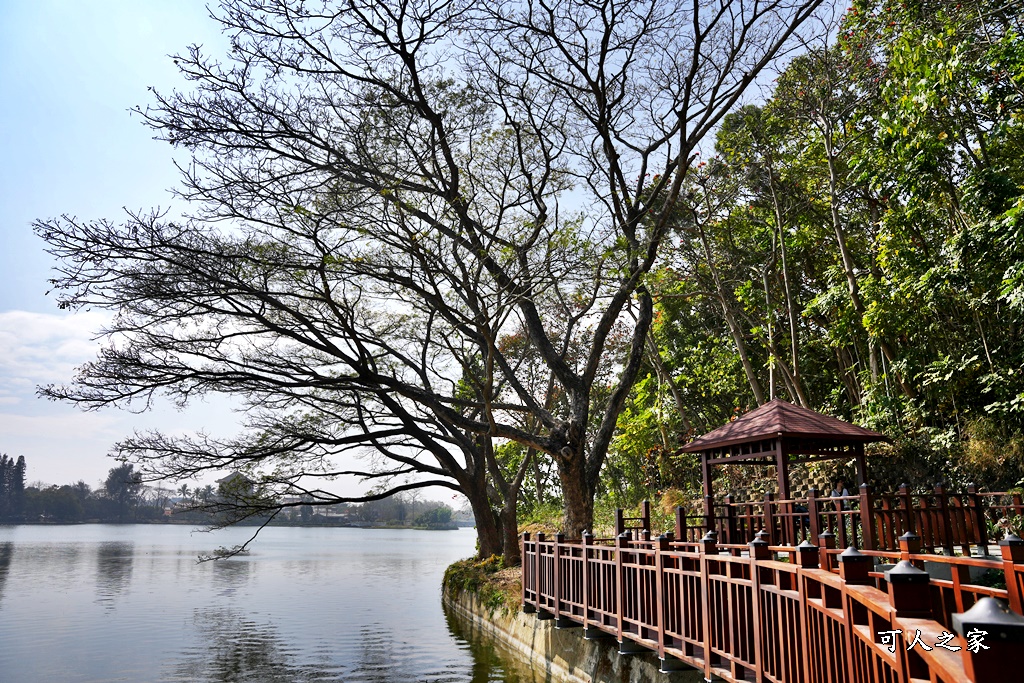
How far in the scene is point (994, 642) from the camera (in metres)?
1.46

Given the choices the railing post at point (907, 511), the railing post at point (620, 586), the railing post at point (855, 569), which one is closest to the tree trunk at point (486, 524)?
the railing post at point (620, 586)

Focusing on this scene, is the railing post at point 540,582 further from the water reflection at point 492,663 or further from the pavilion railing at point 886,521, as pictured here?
the pavilion railing at point 886,521

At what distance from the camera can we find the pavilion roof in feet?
30.8

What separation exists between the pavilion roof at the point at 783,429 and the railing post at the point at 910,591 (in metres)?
7.11

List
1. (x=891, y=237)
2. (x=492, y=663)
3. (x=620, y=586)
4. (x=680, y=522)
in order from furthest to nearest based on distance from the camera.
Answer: (x=891, y=237) < (x=492, y=663) < (x=680, y=522) < (x=620, y=586)

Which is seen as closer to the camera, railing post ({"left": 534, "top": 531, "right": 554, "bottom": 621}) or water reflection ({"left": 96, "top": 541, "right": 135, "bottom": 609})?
railing post ({"left": 534, "top": 531, "right": 554, "bottom": 621})

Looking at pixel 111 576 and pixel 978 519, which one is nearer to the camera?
pixel 978 519

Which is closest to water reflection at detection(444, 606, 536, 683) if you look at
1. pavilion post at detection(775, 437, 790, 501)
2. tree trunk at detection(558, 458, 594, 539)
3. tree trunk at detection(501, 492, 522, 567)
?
tree trunk at detection(558, 458, 594, 539)

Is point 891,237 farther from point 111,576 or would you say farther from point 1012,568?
point 111,576

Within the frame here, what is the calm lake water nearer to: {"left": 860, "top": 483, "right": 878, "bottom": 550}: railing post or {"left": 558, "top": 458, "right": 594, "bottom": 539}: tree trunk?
{"left": 558, "top": 458, "right": 594, "bottom": 539}: tree trunk

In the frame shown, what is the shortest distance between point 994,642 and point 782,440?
331 inches

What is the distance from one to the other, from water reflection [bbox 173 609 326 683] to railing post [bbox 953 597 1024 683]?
9853 mm

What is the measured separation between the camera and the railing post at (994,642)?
1458mm

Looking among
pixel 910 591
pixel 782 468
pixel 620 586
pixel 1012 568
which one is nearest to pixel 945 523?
pixel 782 468
